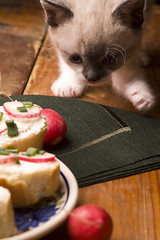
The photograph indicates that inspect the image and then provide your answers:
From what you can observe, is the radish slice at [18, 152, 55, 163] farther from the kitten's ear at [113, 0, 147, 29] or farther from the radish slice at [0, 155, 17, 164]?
the kitten's ear at [113, 0, 147, 29]

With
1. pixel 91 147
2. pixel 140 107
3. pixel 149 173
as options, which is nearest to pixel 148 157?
pixel 149 173

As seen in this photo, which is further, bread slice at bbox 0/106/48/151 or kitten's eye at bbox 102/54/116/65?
kitten's eye at bbox 102/54/116/65

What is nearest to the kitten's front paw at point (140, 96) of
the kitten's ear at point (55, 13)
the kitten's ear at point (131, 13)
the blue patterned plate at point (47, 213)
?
the kitten's ear at point (131, 13)

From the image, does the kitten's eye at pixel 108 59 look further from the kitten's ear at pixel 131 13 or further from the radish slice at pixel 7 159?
the radish slice at pixel 7 159

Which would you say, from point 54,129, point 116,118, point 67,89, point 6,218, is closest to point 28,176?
point 6,218

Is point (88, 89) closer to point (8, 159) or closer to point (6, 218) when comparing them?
point (8, 159)

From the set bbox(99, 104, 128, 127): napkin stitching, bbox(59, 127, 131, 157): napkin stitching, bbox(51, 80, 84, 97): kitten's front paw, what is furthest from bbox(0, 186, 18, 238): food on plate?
bbox(51, 80, 84, 97): kitten's front paw
